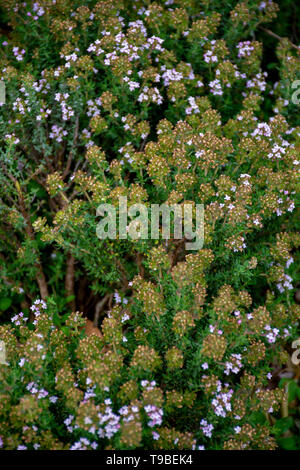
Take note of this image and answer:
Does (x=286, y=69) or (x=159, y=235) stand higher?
(x=286, y=69)

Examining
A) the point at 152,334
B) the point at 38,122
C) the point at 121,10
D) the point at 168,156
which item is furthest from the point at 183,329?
the point at 121,10

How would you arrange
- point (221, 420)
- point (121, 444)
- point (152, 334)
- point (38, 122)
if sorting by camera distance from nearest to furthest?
point (121, 444) < point (221, 420) < point (152, 334) < point (38, 122)

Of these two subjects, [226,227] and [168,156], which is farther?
[168,156]

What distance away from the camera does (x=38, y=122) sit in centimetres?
396

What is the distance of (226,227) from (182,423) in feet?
4.39

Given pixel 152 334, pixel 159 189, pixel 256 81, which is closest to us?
pixel 152 334

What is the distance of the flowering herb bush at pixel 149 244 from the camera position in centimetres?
276

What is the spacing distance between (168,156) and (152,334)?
51.9 inches

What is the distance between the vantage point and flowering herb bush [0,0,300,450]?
2.76 meters

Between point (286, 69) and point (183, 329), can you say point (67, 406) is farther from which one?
point (286, 69)

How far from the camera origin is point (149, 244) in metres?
3.42

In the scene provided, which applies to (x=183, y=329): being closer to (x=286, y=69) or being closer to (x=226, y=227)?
(x=226, y=227)

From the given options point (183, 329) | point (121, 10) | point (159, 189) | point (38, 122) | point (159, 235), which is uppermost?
point (121, 10)

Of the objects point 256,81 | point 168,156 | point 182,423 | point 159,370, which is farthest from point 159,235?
point 256,81
